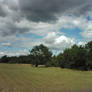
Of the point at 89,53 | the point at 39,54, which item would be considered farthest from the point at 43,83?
the point at 39,54

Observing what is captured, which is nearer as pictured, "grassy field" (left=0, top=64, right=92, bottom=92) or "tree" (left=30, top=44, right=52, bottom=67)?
"grassy field" (left=0, top=64, right=92, bottom=92)

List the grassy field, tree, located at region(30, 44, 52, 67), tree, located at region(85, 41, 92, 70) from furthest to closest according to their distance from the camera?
tree, located at region(30, 44, 52, 67), tree, located at region(85, 41, 92, 70), the grassy field

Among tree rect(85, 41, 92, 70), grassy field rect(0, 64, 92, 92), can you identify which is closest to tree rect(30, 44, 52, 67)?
tree rect(85, 41, 92, 70)

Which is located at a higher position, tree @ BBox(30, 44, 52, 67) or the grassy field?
tree @ BBox(30, 44, 52, 67)

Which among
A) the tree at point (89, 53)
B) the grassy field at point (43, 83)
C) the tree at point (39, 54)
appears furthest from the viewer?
the tree at point (39, 54)

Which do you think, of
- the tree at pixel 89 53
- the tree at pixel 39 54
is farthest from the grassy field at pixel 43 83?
the tree at pixel 39 54

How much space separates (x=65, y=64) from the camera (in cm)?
4988

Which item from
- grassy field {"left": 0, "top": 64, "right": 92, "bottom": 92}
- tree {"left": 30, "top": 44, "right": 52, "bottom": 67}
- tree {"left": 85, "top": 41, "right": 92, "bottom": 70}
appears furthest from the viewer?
tree {"left": 30, "top": 44, "right": 52, "bottom": 67}

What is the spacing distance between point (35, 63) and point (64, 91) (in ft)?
182

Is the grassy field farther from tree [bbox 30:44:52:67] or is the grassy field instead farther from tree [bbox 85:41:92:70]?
tree [bbox 30:44:52:67]

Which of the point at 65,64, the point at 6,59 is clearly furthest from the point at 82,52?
the point at 6,59

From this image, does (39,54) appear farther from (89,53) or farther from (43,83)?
(43,83)

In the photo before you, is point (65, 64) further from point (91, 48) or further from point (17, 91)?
point (17, 91)

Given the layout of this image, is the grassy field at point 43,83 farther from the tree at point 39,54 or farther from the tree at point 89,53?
the tree at point 39,54
